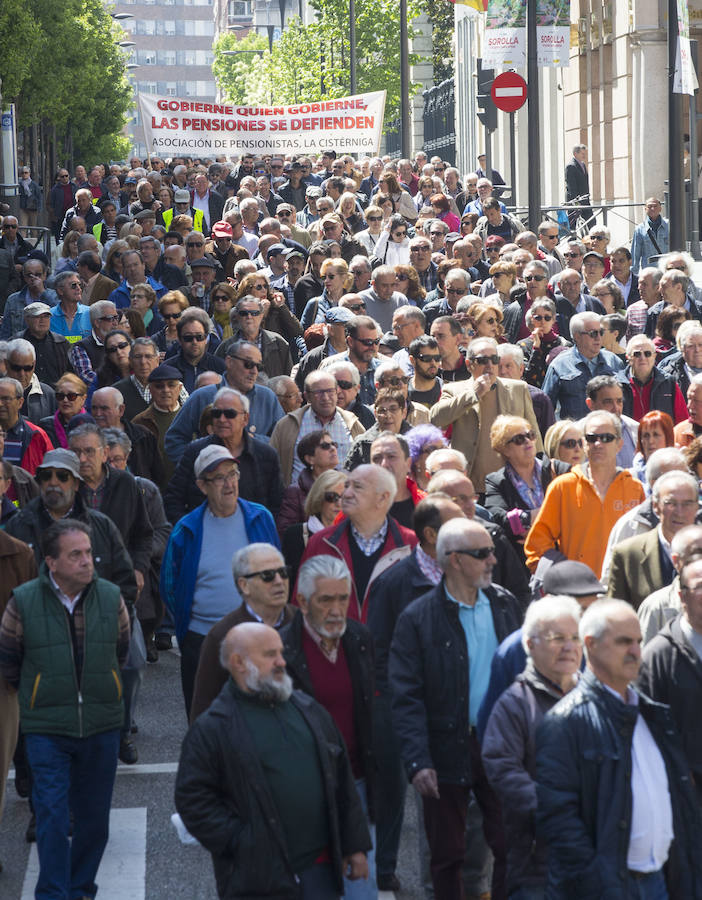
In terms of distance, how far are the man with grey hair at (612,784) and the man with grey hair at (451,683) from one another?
96cm

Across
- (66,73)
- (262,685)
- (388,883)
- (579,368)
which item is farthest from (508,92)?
(66,73)

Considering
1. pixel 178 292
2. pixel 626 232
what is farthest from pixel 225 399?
pixel 626 232

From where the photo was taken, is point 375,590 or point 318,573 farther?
point 375,590

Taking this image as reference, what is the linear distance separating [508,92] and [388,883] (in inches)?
692

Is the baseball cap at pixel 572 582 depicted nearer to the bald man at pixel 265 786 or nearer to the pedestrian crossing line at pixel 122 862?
the bald man at pixel 265 786

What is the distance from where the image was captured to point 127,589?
8.22 metres

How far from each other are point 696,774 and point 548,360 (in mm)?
6721

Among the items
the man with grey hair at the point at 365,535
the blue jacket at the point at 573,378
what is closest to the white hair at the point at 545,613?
the man with grey hair at the point at 365,535

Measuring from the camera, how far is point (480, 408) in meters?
10.7

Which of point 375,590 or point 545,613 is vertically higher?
point 545,613

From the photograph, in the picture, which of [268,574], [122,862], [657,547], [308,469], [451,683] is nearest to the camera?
[451,683]

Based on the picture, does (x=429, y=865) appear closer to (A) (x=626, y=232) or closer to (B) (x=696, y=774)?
(B) (x=696, y=774)

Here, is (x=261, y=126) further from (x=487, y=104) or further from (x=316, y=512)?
(x=316, y=512)

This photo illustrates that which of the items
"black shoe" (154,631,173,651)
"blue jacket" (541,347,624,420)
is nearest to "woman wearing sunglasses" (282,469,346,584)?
"black shoe" (154,631,173,651)
